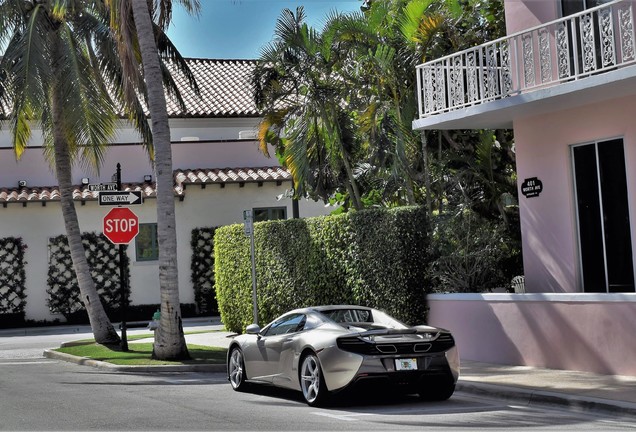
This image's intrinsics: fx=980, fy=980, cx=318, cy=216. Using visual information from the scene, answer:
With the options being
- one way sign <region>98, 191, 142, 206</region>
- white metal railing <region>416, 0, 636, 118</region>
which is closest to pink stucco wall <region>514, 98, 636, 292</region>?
white metal railing <region>416, 0, 636, 118</region>

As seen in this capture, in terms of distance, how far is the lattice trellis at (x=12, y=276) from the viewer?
3425 centimetres

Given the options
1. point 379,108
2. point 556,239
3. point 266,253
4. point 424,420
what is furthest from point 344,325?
point 266,253

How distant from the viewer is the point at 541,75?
53.3 feet

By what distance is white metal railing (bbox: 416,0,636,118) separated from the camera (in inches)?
587

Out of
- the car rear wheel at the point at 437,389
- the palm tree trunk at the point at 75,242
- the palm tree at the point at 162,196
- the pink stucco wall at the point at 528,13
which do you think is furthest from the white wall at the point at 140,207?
the car rear wheel at the point at 437,389

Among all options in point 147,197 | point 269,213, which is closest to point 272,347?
point 147,197

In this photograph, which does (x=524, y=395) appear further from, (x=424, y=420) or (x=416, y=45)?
(x=416, y=45)

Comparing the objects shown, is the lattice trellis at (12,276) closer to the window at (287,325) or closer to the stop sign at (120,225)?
the stop sign at (120,225)

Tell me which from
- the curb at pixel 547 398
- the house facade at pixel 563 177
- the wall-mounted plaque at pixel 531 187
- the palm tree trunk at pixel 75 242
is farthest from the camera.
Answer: the palm tree trunk at pixel 75 242

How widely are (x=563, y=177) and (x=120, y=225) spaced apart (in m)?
9.93

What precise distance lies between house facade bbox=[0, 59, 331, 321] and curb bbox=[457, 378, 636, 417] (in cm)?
1965

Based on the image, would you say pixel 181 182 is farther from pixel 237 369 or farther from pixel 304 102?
pixel 237 369

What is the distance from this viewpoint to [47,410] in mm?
12578

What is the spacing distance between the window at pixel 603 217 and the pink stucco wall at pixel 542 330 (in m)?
1.27
